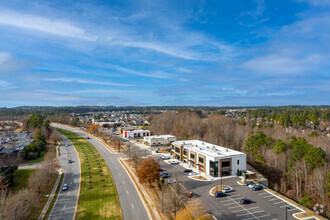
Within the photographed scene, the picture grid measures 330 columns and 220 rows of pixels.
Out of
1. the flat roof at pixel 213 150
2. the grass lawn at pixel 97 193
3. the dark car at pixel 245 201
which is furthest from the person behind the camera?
the flat roof at pixel 213 150

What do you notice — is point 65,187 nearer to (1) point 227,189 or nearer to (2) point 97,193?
(2) point 97,193

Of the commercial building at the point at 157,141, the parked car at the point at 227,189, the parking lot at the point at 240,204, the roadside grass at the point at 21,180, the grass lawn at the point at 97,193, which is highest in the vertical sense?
the commercial building at the point at 157,141

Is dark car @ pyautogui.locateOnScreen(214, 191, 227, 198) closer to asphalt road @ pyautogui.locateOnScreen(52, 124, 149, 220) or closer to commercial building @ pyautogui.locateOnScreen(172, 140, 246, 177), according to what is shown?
commercial building @ pyautogui.locateOnScreen(172, 140, 246, 177)

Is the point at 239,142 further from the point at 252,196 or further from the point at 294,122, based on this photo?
the point at 252,196

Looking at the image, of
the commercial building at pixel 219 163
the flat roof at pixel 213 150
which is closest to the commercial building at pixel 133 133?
the flat roof at pixel 213 150

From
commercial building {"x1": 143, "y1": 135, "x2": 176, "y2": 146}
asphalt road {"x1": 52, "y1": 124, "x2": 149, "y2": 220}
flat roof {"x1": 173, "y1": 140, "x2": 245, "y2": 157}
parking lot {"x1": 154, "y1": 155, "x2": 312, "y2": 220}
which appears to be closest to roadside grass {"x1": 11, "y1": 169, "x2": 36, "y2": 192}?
asphalt road {"x1": 52, "y1": 124, "x2": 149, "y2": 220}

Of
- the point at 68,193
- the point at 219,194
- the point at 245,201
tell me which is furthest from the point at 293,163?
the point at 68,193

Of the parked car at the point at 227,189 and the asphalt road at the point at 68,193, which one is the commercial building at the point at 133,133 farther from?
the parked car at the point at 227,189

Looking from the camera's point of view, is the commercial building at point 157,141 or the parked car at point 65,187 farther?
the commercial building at point 157,141
